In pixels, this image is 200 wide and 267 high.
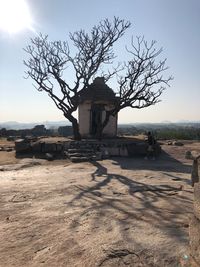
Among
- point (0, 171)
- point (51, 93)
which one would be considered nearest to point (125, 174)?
point (0, 171)

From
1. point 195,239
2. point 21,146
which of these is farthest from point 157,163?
point 195,239

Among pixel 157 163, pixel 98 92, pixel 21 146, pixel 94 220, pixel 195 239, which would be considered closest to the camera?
pixel 195 239

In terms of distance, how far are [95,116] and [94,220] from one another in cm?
1665

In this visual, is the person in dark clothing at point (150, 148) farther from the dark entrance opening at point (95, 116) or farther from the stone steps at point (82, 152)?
the dark entrance opening at point (95, 116)

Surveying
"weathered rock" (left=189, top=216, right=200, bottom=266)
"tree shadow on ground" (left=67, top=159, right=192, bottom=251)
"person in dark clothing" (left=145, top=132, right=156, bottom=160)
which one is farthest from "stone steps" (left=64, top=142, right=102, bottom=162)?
"weathered rock" (left=189, top=216, right=200, bottom=266)

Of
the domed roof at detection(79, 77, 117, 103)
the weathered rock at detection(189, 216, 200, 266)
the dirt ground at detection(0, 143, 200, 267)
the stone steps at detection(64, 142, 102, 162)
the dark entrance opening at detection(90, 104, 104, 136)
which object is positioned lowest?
the dirt ground at detection(0, 143, 200, 267)

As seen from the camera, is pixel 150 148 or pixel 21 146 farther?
pixel 21 146

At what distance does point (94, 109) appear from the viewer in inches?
848

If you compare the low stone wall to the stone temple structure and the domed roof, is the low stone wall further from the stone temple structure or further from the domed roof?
the domed roof

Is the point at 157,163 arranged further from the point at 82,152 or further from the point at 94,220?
the point at 94,220

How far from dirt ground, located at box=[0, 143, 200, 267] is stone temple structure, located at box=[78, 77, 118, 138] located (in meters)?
11.6

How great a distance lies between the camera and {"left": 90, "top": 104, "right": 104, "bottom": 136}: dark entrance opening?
2148 centimetres

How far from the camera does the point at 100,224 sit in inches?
204

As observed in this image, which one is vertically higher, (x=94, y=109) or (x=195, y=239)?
(x=94, y=109)
